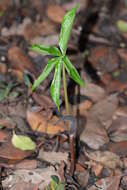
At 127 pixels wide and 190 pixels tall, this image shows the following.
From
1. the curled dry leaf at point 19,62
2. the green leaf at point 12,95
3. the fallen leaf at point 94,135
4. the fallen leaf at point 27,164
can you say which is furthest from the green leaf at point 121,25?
the fallen leaf at point 27,164

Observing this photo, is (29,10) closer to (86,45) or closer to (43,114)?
(86,45)

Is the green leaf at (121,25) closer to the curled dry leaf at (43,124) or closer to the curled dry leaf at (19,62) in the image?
the curled dry leaf at (19,62)

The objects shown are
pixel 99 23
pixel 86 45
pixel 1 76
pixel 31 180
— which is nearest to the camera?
pixel 31 180

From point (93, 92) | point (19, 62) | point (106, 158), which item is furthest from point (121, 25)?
point (106, 158)

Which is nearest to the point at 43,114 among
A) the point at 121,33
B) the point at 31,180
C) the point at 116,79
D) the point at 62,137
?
the point at 62,137

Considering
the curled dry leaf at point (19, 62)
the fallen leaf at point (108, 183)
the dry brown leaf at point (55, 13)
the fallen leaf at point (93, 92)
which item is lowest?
the fallen leaf at point (108, 183)

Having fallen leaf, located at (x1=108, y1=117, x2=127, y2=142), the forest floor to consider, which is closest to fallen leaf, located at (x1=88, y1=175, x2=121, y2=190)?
the forest floor
